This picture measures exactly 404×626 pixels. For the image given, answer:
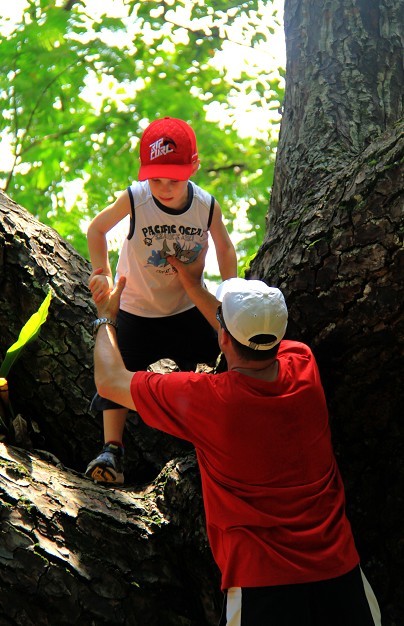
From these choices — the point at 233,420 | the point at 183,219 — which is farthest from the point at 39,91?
the point at 233,420

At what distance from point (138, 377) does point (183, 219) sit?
1.13 metres

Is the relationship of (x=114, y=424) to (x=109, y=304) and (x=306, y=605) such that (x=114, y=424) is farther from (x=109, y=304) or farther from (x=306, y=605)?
(x=306, y=605)

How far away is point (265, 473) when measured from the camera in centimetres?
256

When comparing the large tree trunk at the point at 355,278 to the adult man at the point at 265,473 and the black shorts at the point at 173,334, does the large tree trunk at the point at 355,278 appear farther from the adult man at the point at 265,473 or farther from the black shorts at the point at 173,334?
the black shorts at the point at 173,334

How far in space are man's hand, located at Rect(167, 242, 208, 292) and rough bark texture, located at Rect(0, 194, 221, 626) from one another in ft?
1.70

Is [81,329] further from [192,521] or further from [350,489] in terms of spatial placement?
[350,489]

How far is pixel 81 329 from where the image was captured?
3.66 m

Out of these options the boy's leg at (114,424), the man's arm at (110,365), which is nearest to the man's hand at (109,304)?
the man's arm at (110,365)

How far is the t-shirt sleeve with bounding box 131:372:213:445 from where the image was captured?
2.59m

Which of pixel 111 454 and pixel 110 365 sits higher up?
pixel 110 365

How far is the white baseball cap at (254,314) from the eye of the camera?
2619mm

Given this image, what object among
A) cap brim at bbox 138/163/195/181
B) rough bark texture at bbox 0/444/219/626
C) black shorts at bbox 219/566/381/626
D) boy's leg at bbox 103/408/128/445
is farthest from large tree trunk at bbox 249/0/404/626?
boy's leg at bbox 103/408/128/445

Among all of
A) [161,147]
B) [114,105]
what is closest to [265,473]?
[161,147]

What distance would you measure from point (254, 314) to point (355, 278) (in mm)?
467
